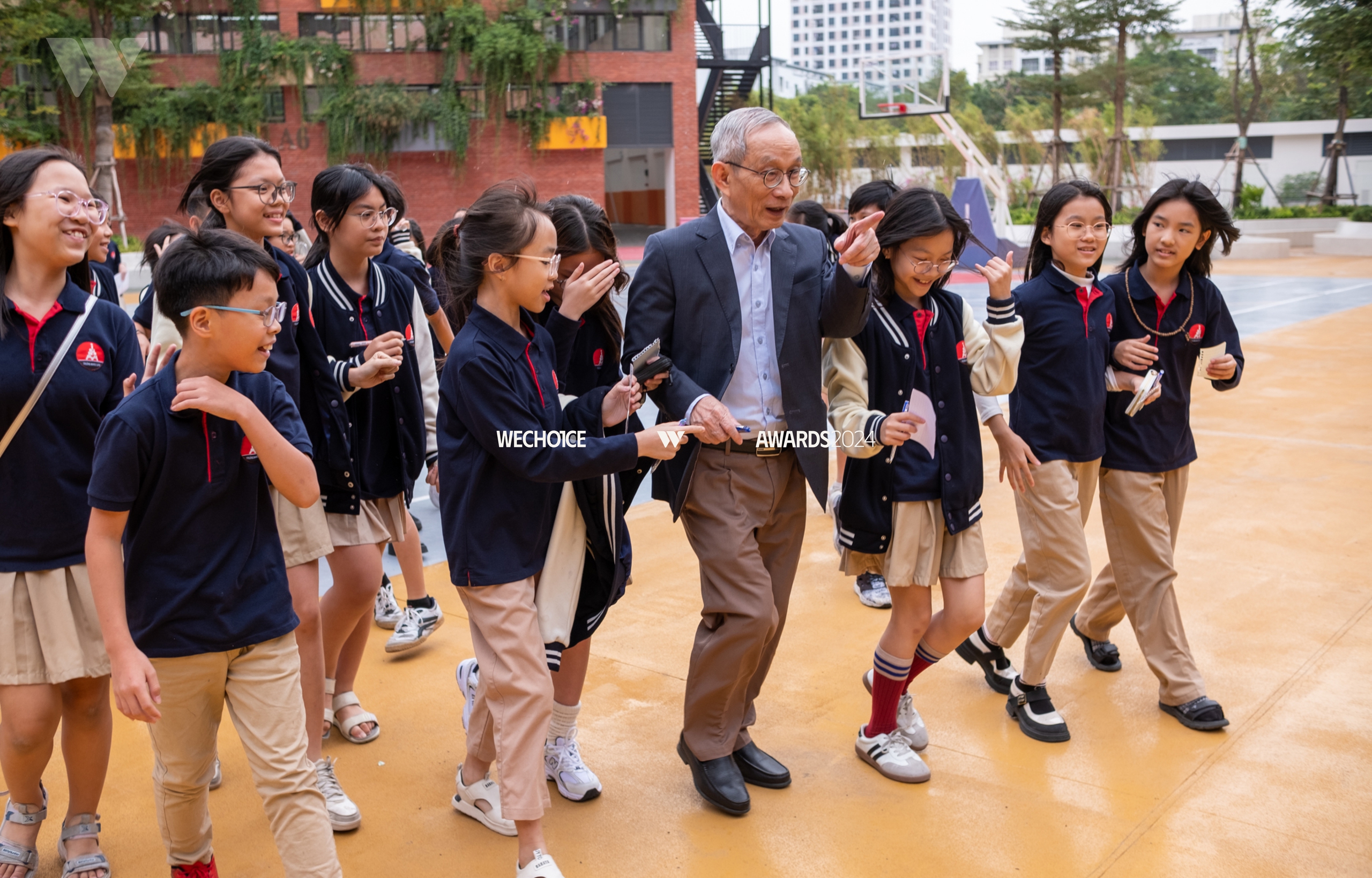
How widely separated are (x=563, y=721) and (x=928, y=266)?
1731 millimetres

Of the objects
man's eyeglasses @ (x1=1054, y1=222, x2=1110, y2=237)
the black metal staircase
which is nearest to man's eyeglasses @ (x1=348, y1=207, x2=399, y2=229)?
man's eyeglasses @ (x1=1054, y1=222, x2=1110, y2=237)

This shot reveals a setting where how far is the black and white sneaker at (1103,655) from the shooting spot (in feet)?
13.7

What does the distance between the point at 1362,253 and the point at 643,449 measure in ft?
93.2

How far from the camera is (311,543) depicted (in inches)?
124

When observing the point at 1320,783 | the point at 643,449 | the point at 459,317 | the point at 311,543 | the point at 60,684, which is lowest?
the point at 1320,783

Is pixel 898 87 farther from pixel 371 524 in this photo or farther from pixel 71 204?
pixel 71 204

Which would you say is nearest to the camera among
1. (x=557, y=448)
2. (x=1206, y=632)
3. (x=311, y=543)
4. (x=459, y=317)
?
(x=557, y=448)

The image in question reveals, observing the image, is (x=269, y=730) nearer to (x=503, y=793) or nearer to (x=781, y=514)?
(x=503, y=793)

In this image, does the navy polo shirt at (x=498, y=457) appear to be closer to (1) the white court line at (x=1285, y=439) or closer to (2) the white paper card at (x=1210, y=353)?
(2) the white paper card at (x=1210, y=353)

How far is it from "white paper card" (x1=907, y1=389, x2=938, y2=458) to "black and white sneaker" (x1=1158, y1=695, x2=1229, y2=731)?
1333mm

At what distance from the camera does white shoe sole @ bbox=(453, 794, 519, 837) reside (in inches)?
120

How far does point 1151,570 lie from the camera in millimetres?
3754

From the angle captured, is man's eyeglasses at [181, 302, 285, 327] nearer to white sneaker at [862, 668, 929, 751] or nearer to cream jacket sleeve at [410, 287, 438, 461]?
cream jacket sleeve at [410, 287, 438, 461]

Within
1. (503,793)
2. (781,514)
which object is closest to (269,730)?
(503,793)
